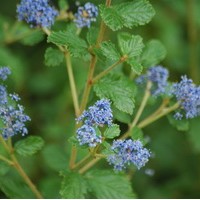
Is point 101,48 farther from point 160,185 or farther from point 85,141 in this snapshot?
point 160,185

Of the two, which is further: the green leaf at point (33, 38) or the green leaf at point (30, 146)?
the green leaf at point (33, 38)

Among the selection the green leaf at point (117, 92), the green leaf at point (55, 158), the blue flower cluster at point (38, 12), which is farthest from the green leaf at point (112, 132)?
the green leaf at point (55, 158)

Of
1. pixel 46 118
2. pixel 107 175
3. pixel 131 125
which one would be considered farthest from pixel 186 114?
pixel 46 118

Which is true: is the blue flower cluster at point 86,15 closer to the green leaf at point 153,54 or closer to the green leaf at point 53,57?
the green leaf at point 53,57

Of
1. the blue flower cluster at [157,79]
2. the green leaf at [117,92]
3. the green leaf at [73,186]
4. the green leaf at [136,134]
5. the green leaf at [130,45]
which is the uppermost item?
the blue flower cluster at [157,79]

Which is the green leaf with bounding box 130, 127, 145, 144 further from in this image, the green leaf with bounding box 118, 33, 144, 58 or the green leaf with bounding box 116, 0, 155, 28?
the green leaf with bounding box 116, 0, 155, 28

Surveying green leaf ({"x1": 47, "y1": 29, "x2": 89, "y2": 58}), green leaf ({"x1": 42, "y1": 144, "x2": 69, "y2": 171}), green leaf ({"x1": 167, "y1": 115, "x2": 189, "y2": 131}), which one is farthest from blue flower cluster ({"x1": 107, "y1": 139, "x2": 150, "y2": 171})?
green leaf ({"x1": 42, "y1": 144, "x2": 69, "y2": 171})

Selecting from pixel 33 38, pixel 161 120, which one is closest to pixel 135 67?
pixel 33 38
